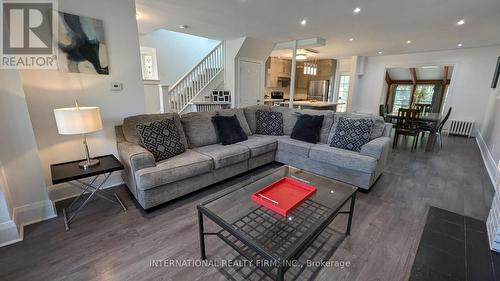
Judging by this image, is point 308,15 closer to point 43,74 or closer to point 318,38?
point 318,38

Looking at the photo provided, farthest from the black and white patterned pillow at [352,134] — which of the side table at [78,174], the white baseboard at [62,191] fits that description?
the white baseboard at [62,191]

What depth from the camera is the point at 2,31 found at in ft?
6.05

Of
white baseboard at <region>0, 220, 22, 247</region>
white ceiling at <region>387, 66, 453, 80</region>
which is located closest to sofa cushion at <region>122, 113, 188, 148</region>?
white baseboard at <region>0, 220, 22, 247</region>

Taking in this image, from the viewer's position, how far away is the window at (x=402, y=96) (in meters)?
9.04

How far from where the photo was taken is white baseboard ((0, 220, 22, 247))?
1.71 m

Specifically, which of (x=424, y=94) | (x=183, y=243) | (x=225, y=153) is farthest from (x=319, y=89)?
(x=183, y=243)

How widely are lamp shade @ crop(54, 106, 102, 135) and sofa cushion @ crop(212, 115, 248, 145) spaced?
1523 millimetres

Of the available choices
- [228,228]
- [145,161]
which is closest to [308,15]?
[145,161]

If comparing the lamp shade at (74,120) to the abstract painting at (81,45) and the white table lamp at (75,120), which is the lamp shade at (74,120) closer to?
the white table lamp at (75,120)

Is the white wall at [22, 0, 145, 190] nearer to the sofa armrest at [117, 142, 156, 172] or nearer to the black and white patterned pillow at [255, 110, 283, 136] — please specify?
the sofa armrest at [117, 142, 156, 172]

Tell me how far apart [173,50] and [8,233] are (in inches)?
231

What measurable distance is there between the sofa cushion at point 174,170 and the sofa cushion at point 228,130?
0.57m

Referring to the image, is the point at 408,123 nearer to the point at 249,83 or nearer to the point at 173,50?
the point at 249,83

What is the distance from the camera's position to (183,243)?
5.77ft
